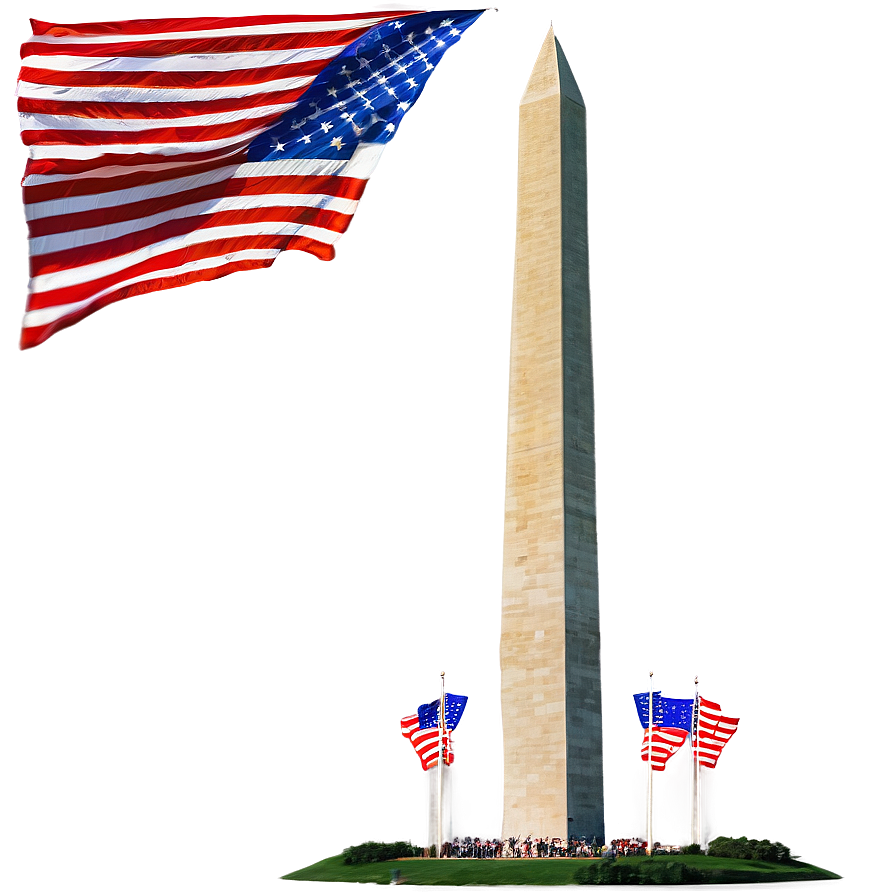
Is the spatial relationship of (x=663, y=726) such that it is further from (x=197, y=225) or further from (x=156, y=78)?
(x=156, y=78)

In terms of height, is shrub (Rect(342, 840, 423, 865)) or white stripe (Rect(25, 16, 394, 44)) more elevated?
white stripe (Rect(25, 16, 394, 44))

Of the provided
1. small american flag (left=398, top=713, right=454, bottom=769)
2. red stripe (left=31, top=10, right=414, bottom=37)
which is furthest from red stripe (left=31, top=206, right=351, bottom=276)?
small american flag (left=398, top=713, right=454, bottom=769)

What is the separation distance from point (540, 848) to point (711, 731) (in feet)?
15.0

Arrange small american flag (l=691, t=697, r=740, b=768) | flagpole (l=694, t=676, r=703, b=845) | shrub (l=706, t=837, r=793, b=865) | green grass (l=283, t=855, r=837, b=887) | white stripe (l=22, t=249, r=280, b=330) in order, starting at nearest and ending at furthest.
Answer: green grass (l=283, t=855, r=837, b=887)
white stripe (l=22, t=249, r=280, b=330)
shrub (l=706, t=837, r=793, b=865)
small american flag (l=691, t=697, r=740, b=768)
flagpole (l=694, t=676, r=703, b=845)

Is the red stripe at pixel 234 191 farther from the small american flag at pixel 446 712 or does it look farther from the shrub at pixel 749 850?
the shrub at pixel 749 850

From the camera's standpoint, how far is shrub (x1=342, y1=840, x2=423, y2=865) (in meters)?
30.4

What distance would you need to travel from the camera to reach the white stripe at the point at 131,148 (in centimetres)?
2917

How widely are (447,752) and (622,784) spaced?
4319 mm

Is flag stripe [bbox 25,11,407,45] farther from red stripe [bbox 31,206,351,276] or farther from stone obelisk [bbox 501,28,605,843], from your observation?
stone obelisk [bbox 501,28,605,843]

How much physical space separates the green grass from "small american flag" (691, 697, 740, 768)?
7.15 feet

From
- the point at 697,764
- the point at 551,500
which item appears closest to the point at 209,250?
the point at 551,500


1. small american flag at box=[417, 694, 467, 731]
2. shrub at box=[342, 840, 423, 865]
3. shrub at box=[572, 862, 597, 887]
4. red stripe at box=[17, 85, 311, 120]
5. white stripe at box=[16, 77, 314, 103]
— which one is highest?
white stripe at box=[16, 77, 314, 103]

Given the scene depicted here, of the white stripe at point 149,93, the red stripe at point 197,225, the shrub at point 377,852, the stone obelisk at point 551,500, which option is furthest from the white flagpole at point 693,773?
the white stripe at point 149,93

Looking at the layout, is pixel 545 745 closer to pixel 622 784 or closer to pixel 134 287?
pixel 622 784
